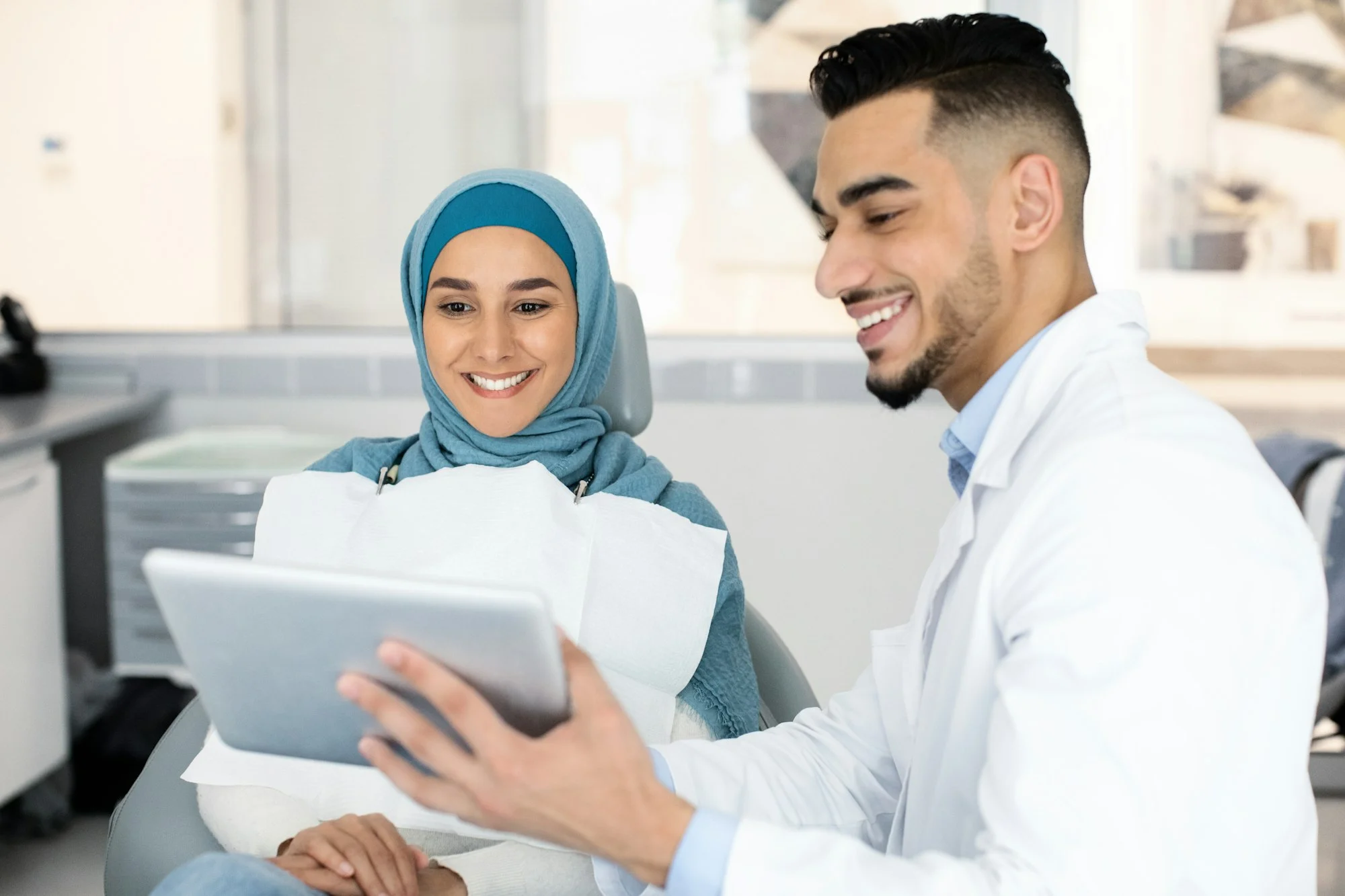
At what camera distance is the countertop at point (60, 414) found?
2414mm

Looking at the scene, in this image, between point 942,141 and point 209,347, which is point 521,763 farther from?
point 209,347

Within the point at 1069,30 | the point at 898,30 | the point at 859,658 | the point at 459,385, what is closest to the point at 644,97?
the point at 1069,30

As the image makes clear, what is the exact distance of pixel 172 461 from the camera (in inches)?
105

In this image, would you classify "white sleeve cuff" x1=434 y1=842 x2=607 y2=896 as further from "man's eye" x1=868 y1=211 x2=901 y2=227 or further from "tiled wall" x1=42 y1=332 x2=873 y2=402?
"tiled wall" x1=42 y1=332 x2=873 y2=402

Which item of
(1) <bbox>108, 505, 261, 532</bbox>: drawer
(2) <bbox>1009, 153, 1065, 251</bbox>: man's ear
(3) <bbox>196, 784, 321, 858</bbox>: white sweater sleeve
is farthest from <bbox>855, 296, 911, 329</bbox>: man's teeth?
(1) <bbox>108, 505, 261, 532</bbox>: drawer

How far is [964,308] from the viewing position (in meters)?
1.12

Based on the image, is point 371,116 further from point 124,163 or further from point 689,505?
point 689,505

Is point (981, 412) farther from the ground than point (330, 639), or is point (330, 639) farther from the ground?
point (981, 412)

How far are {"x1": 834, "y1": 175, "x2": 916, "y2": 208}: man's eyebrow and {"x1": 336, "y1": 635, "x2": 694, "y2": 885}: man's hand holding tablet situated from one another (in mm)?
525

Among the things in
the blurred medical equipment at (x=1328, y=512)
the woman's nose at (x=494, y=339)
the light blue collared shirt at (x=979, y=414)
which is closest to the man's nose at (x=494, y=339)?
the woman's nose at (x=494, y=339)

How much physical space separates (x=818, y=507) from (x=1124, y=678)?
214cm

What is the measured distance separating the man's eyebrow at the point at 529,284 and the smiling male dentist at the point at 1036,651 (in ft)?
1.63

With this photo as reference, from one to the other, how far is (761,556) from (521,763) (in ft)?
7.06

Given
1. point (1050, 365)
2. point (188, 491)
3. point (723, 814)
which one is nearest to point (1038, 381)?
point (1050, 365)
